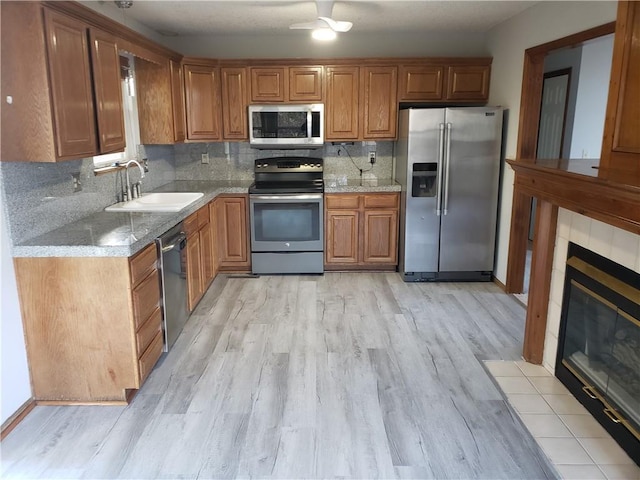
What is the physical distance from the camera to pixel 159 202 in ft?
13.6

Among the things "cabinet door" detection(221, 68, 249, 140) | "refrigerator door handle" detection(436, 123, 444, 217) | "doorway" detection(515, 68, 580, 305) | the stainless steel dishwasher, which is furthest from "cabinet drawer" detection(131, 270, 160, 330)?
"doorway" detection(515, 68, 580, 305)

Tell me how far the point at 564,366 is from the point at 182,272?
8.63 feet

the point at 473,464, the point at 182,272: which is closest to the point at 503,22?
the point at 182,272

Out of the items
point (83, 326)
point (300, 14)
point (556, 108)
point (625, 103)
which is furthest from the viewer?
point (556, 108)

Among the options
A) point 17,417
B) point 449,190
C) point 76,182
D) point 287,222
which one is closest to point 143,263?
point 76,182

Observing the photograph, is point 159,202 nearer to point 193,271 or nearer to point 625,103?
point 193,271

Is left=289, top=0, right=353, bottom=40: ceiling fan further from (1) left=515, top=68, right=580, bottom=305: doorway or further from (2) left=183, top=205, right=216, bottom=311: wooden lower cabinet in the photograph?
(1) left=515, top=68, right=580, bottom=305: doorway

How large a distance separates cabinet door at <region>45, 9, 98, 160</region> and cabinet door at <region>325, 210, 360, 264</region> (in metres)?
2.59

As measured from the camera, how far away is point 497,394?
108 inches

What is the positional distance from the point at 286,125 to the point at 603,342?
344cm

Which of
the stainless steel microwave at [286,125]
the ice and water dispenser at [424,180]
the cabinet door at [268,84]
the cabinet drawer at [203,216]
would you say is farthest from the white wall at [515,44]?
the cabinet drawer at [203,216]

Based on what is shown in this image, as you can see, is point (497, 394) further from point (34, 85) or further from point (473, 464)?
point (34, 85)

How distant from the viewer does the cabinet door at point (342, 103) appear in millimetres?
4812

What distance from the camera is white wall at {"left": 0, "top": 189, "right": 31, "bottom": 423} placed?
95.0 inches
